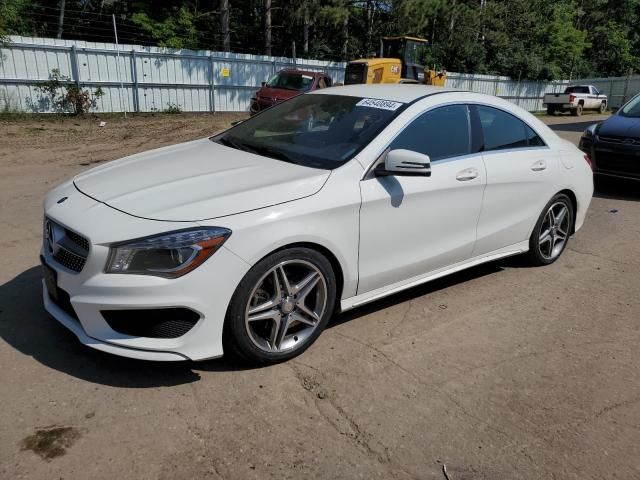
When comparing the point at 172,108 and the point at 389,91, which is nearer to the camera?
the point at 389,91

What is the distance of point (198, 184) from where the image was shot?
3.32 m

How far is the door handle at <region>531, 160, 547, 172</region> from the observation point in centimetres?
485

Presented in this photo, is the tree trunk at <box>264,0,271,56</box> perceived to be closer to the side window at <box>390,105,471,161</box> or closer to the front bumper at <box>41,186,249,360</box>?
the side window at <box>390,105,471,161</box>

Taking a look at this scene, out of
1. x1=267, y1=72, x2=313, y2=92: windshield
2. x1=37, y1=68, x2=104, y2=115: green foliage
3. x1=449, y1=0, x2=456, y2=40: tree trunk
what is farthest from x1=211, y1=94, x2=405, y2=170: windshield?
x1=449, y1=0, x2=456, y2=40: tree trunk

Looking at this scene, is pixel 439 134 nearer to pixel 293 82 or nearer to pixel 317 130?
pixel 317 130

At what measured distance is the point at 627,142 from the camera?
809cm

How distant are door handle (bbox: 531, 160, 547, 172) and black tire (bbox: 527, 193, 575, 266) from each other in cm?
36

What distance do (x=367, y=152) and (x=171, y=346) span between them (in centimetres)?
173

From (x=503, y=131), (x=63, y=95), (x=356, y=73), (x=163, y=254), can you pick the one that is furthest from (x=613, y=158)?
(x=63, y=95)

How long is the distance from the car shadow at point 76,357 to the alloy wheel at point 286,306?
0.77 ft

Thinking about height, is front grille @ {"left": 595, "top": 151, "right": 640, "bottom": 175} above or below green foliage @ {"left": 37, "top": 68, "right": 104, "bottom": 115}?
above

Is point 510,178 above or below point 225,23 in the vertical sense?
below

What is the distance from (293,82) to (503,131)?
13.5 m

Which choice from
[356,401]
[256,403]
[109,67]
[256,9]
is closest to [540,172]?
[356,401]
